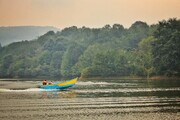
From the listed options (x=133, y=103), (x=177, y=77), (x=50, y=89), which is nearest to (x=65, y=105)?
(x=133, y=103)

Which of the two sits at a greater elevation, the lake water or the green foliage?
the green foliage

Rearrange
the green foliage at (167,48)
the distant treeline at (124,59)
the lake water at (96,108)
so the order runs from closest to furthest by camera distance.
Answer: the lake water at (96,108), the green foliage at (167,48), the distant treeline at (124,59)

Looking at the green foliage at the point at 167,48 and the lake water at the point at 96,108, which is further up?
the green foliage at the point at 167,48

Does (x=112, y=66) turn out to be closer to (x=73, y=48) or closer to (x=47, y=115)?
(x=73, y=48)

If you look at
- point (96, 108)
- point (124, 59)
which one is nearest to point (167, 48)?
point (124, 59)

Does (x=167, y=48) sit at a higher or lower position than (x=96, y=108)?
higher

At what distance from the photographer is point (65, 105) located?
2099 inches

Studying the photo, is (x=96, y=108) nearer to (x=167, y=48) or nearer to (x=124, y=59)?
(x=167, y=48)

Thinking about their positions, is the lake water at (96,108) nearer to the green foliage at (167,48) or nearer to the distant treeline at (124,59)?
the green foliage at (167,48)

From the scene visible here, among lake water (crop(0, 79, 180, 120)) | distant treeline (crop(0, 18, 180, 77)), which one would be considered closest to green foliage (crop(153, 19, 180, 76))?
distant treeline (crop(0, 18, 180, 77))

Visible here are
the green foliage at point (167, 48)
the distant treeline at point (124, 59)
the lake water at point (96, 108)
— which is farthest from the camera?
the distant treeline at point (124, 59)

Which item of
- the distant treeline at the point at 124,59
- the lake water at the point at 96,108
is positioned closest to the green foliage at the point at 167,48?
the distant treeline at the point at 124,59

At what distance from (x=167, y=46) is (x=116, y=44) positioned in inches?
2677

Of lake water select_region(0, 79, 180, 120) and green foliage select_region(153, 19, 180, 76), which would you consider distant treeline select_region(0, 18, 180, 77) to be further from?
lake water select_region(0, 79, 180, 120)
